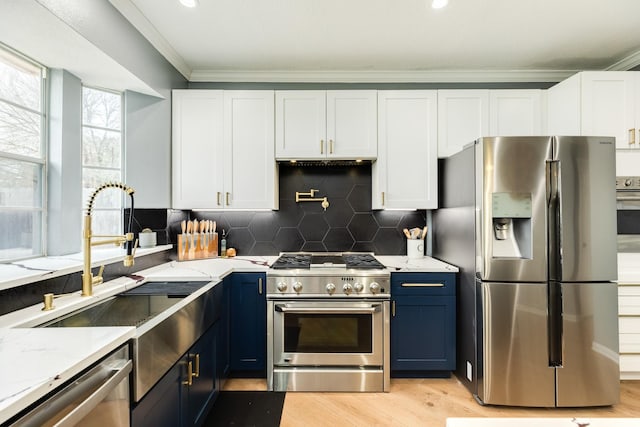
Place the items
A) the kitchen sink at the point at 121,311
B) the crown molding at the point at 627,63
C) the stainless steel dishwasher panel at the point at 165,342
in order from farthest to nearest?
the crown molding at the point at 627,63 → the kitchen sink at the point at 121,311 → the stainless steel dishwasher panel at the point at 165,342

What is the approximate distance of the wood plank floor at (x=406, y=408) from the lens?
1925 millimetres

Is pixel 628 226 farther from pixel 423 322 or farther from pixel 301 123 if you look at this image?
pixel 301 123

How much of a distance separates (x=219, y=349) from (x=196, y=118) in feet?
6.08

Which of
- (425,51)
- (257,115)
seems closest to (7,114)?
(257,115)

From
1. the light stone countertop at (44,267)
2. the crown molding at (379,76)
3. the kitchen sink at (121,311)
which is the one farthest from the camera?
the crown molding at (379,76)

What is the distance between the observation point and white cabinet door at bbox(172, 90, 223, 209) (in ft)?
8.52

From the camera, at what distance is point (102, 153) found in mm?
2273

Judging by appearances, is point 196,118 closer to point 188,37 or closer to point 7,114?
point 188,37

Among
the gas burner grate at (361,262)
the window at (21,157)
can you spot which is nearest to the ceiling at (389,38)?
the window at (21,157)

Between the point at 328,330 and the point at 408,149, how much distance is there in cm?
160

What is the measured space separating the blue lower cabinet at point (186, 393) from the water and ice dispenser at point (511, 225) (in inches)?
75.4

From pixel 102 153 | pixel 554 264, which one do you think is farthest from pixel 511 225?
pixel 102 153

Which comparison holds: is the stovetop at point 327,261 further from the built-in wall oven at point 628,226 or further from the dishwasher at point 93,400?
the built-in wall oven at point 628,226

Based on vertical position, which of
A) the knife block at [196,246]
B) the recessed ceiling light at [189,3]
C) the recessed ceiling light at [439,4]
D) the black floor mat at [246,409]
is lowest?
the black floor mat at [246,409]
